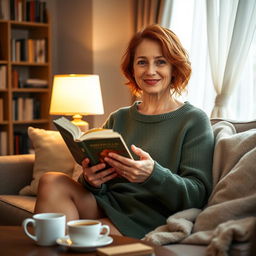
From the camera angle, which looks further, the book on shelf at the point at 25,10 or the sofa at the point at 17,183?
the book on shelf at the point at 25,10

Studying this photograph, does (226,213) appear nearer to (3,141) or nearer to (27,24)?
(3,141)

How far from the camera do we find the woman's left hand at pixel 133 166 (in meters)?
1.87

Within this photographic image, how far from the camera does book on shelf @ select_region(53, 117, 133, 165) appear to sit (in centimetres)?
177

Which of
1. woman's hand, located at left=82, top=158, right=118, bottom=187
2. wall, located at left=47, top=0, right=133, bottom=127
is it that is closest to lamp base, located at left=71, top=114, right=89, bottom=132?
wall, located at left=47, top=0, right=133, bottom=127

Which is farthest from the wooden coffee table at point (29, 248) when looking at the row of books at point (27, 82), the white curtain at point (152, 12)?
the row of books at point (27, 82)

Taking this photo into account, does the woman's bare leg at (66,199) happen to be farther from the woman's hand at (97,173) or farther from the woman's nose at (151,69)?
the woman's nose at (151,69)

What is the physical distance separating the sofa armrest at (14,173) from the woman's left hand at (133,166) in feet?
4.28

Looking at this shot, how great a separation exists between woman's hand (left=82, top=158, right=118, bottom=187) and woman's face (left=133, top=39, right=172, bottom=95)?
519 mm

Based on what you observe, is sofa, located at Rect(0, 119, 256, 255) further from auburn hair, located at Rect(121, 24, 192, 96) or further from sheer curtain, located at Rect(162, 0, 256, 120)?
sheer curtain, located at Rect(162, 0, 256, 120)

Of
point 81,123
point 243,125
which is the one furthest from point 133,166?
point 81,123

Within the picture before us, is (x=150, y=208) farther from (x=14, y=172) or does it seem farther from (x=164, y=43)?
(x=14, y=172)

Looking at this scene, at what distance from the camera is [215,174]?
2.12 meters

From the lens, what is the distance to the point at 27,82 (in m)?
4.93

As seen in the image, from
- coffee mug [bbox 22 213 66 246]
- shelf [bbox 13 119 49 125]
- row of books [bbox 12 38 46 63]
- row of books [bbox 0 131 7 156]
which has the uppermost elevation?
row of books [bbox 12 38 46 63]
